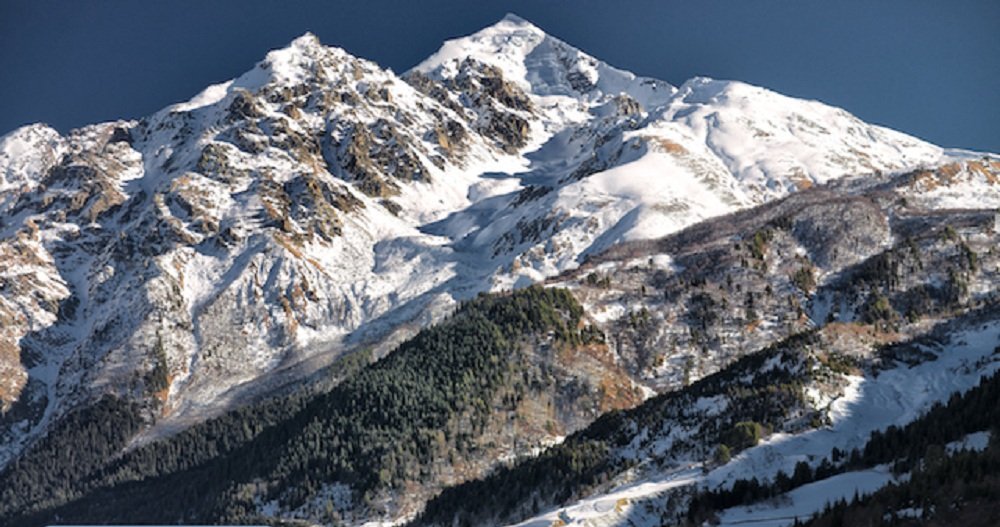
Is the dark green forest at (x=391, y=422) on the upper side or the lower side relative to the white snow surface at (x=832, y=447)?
upper

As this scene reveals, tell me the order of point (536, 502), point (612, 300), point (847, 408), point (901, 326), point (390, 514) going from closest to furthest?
point (847, 408) → point (536, 502) → point (901, 326) → point (390, 514) → point (612, 300)

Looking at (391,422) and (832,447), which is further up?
(391,422)

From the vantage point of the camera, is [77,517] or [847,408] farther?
[77,517]

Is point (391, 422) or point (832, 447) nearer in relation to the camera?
point (832, 447)

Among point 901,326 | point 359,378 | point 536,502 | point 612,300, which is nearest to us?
point 536,502

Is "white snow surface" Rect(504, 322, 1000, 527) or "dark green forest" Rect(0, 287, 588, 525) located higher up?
"dark green forest" Rect(0, 287, 588, 525)

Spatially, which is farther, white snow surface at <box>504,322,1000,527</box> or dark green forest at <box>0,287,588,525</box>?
dark green forest at <box>0,287,588,525</box>

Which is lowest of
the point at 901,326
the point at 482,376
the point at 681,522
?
the point at 681,522

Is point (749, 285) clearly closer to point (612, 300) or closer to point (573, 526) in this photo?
point (612, 300)

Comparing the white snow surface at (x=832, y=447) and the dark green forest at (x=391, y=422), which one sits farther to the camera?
the dark green forest at (x=391, y=422)

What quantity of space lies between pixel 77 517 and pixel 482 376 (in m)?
97.7

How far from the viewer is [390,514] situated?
145750 millimetres

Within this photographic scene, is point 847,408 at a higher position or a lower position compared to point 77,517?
lower

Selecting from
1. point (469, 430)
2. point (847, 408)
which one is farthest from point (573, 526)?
point (469, 430)
